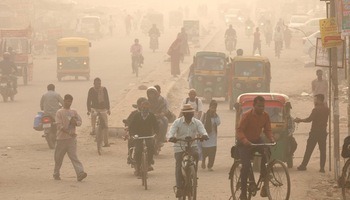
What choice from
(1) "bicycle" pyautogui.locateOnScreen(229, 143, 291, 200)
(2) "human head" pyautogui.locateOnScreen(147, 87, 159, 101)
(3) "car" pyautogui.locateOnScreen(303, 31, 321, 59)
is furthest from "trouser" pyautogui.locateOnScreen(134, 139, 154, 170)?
(3) "car" pyautogui.locateOnScreen(303, 31, 321, 59)

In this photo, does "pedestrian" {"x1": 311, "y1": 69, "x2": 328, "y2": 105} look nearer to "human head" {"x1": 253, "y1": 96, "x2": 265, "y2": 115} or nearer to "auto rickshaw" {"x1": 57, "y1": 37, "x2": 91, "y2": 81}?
"human head" {"x1": 253, "y1": 96, "x2": 265, "y2": 115}

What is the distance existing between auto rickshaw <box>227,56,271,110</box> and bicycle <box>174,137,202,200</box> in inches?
679

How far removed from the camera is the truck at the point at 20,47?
141 feet

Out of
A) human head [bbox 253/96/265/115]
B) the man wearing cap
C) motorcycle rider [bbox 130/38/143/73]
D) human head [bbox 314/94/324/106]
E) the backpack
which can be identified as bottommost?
the backpack

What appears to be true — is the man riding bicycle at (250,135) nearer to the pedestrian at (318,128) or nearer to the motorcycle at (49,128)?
the pedestrian at (318,128)

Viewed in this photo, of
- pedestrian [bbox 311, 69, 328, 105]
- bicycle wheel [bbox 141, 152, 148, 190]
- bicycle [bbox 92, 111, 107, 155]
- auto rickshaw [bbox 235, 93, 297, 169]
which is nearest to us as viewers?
bicycle wheel [bbox 141, 152, 148, 190]

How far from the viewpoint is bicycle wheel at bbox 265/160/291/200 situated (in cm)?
1435

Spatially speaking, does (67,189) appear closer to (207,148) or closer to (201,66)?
(207,148)

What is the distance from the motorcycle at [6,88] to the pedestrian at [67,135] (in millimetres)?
16408

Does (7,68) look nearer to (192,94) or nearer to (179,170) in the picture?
(192,94)

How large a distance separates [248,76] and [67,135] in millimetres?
14062

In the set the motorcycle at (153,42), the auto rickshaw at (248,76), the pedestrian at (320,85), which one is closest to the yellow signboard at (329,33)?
the pedestrian at (320,85)

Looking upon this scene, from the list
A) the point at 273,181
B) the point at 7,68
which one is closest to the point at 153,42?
the point at 7,68

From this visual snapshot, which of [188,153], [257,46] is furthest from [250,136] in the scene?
[257,46]
